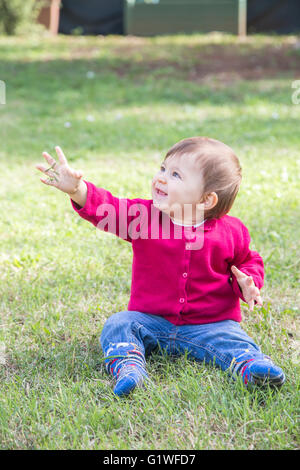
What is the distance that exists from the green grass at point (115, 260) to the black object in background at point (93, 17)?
405 centimetres

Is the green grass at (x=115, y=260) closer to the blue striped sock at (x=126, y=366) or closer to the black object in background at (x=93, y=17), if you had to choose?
the blue striped sock at (x=126, y=366)

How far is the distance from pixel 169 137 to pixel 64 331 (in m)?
3.51

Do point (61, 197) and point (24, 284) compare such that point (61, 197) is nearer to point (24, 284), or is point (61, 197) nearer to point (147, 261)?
point (24, 284)

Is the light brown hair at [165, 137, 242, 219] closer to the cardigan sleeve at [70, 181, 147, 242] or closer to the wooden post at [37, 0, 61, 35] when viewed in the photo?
the cardigan sleeve at [70, 181, 147, 242]

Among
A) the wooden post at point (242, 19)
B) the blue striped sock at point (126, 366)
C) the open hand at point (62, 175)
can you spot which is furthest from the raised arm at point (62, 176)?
the wooden post at point (242, 19)

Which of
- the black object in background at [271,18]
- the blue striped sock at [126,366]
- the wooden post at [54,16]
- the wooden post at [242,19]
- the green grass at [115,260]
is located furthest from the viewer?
the wooden post at [54,16]

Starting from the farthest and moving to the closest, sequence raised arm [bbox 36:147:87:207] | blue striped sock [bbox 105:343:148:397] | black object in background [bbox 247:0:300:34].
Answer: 1. black object in background [bbox 247:0:300:34]
2. raised arm [bbox 36:147:87:207]
3. blue striped sock [bbox 105:343:148:397]

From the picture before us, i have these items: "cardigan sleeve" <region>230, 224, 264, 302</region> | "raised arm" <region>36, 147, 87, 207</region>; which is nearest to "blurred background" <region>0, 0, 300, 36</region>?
"cardigan sleeve" <region>230, 224, 264, 302</region>

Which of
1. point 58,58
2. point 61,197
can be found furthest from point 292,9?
point 61,197

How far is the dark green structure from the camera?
11180 mm

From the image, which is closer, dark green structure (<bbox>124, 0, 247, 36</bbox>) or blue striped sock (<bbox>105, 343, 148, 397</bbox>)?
blue striped sock (<bbox>105, 343, 148, 397</bbox>)

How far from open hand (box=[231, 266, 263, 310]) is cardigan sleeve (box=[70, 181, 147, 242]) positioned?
433mm

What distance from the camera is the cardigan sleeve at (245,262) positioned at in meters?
2.20

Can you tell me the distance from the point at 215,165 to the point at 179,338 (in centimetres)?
66
